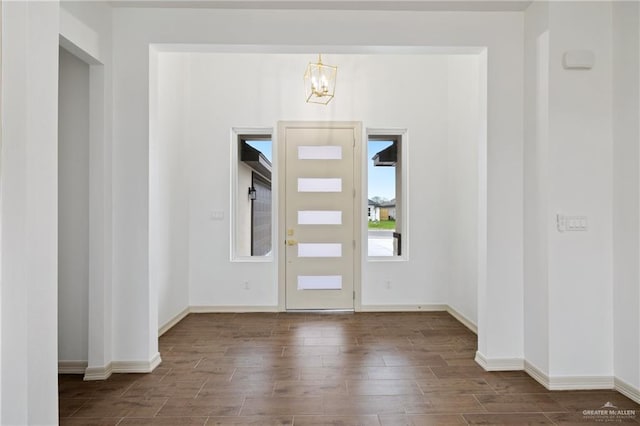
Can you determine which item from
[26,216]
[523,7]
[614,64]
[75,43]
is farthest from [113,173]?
[614,64]

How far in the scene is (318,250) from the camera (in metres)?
4.82

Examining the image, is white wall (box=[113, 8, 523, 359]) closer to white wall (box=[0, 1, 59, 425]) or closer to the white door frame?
white wall (box=[0, 1, 59, 425])

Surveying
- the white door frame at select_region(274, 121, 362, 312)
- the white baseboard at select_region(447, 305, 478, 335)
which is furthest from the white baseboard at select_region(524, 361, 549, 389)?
the white door frame at select_region(274, 121, 362, 312)

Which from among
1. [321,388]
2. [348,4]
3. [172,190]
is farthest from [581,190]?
[172,190]

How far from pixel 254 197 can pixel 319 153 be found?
1.07m

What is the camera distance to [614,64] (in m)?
2.71

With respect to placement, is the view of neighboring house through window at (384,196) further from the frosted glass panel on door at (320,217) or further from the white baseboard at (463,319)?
the white baseboard at (463,319)

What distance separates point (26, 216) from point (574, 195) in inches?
134

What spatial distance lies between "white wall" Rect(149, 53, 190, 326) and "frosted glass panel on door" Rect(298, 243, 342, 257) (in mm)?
1455

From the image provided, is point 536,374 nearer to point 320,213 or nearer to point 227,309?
point 320,213

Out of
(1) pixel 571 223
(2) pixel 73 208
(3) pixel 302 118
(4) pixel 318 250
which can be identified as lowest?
(4) pixel 318 250

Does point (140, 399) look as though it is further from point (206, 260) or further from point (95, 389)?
point (206, 260)

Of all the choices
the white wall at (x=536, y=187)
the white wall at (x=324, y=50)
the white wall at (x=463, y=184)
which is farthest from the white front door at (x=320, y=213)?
the white wall at (x=536, y=187)

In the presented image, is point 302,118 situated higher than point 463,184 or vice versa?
point 302,118
